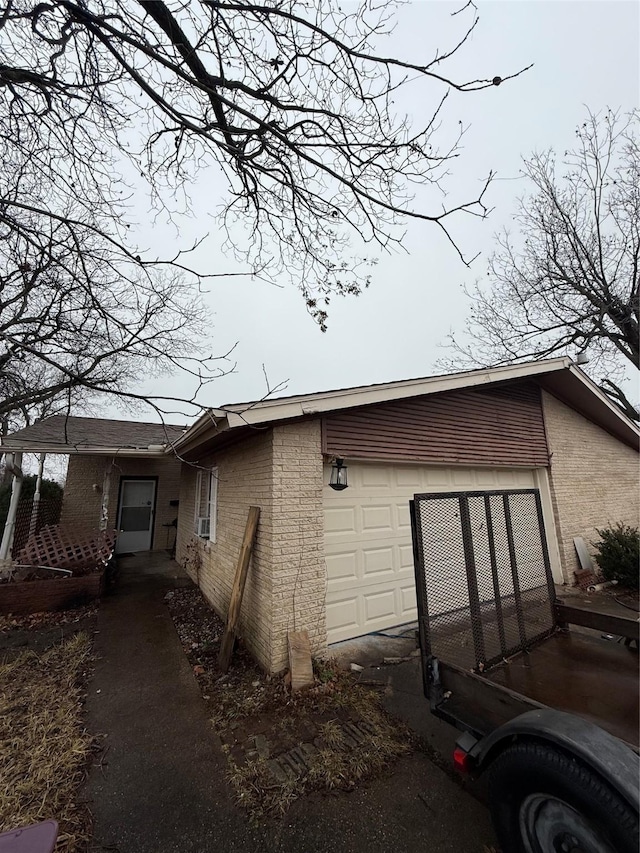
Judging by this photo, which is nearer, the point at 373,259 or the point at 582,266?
the point at 373,259

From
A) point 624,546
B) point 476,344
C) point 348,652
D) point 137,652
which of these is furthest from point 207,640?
point 476,344

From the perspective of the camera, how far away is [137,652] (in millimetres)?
4590

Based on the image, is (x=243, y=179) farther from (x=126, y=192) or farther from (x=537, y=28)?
(x=537, y=28)

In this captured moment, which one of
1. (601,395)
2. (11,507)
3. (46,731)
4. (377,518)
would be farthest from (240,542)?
(601,395)

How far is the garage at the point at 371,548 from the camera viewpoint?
15.2 feet

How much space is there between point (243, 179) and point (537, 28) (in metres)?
2.59

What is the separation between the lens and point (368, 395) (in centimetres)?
456

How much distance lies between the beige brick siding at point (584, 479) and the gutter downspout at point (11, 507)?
11.0m

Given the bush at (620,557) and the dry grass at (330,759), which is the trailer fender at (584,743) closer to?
the dry grass at (330,759)

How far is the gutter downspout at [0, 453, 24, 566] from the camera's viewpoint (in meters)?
6.91

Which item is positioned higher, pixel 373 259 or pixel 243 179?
pixel 243 179

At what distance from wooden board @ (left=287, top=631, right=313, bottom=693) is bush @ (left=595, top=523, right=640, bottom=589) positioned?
686cm

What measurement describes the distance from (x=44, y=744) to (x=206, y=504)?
173 inches

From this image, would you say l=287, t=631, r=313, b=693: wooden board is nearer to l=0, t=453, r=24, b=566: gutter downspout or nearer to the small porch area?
the small porch area
